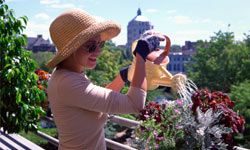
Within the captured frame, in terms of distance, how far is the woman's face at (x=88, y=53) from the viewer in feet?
5.70

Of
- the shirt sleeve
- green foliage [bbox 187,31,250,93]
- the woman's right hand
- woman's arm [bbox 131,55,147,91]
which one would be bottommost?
green foliage [bbox 187,31,250,93]

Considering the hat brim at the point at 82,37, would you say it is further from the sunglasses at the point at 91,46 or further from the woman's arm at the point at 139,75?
the woman's arm at the point at 139,75

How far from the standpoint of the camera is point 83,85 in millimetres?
1678

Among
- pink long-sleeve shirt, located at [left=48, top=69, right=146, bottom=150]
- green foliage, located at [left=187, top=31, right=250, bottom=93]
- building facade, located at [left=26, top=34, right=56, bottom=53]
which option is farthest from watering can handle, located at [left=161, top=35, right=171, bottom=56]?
building facade, located at [left=26, top=34, right=56, bottom=53]

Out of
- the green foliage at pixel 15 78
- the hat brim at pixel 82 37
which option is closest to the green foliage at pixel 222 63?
the green foliage at pixel 15 78

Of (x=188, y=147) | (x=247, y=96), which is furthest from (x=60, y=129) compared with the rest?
(x=247, y=96)

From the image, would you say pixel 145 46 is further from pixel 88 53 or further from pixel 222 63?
pixel 222 63

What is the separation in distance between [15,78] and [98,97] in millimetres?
2355

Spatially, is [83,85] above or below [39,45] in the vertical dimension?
above

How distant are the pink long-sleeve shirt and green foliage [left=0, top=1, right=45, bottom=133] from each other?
1.98 metres

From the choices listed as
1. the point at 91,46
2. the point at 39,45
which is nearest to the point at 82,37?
the point at 91,46

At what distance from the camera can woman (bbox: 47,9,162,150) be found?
5.34 feet

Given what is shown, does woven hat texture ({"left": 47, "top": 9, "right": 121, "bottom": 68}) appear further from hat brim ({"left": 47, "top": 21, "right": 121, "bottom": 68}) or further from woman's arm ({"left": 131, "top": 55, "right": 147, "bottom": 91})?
woman's arm ({"left": 131, "top": 55, "right": 147, "bottom": 91})

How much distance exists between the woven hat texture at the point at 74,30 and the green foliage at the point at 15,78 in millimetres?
1955
